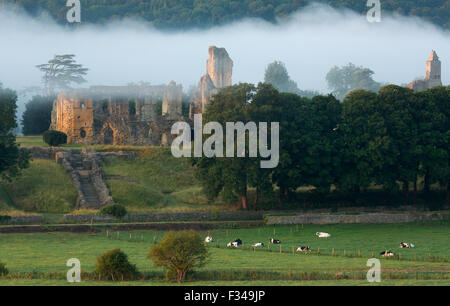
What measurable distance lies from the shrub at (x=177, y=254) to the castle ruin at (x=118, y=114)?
4528 centimetres

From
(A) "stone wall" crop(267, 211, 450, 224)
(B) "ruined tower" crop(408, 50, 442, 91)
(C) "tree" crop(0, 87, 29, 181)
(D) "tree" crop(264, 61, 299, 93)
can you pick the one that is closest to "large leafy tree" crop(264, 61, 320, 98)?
(D) "tree" crop(264, 61, 299, 93)

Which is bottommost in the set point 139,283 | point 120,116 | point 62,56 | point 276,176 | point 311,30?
point 139,283

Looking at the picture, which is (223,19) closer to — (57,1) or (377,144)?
(57,1)

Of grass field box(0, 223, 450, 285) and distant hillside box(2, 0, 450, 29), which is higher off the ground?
distant hillside box(2, 0, 450, 29)

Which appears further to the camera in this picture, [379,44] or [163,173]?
[379,44]

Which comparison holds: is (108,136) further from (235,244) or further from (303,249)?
(303,249)

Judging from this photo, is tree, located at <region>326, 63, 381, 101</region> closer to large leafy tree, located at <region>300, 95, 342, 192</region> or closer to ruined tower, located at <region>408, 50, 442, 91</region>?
ruined tower, located at <region>408, 50, 442, 91</region>

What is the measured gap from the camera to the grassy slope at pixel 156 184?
59375 millimetres

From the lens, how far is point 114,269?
1340 inches

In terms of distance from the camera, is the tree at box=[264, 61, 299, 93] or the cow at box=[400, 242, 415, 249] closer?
the cow at box=[400, 242, 415, 249]

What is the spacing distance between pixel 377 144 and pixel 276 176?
8.35 metres

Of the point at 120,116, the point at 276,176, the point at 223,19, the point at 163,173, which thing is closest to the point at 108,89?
the point at 120,116

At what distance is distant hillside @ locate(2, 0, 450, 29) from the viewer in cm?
13525

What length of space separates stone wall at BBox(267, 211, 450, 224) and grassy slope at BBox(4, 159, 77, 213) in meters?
15.8
